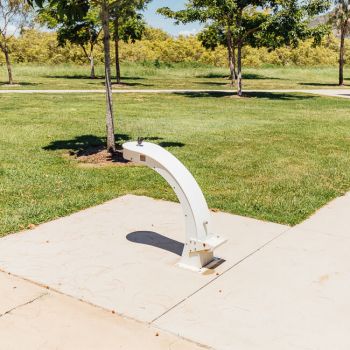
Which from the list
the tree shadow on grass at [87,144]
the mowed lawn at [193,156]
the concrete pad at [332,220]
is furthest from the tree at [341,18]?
the concrete pad at [332,220]

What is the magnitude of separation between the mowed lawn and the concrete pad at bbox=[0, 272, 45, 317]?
1.59m

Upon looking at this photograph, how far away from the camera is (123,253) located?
18.1 feet

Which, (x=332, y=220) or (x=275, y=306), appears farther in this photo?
(x=332, y=220)

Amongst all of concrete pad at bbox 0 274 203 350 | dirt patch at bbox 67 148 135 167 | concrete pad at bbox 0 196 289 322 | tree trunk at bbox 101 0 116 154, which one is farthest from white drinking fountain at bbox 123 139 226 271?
tree trunk at bbox 101 0 116 154

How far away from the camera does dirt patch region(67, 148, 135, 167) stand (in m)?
9.88

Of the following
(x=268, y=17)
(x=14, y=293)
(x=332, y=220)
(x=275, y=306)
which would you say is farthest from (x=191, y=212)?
(x=268, y=17)

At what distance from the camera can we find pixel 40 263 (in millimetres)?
5219

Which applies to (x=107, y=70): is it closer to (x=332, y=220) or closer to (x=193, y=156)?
(x=193, y=156)

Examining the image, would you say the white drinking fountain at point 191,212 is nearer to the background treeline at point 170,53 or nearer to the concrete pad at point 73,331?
the concrete pad at point 73,331

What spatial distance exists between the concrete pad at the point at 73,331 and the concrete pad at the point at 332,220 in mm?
3175

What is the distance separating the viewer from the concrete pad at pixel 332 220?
20.6ft

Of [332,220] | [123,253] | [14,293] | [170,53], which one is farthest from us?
Result: [170,53]

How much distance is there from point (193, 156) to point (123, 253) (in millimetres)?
5467

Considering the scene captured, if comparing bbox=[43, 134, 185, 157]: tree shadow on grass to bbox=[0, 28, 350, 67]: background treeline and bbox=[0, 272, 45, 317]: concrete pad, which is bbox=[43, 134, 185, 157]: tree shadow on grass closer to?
bbox=[0, 272, 45, 317]: concrete pad
